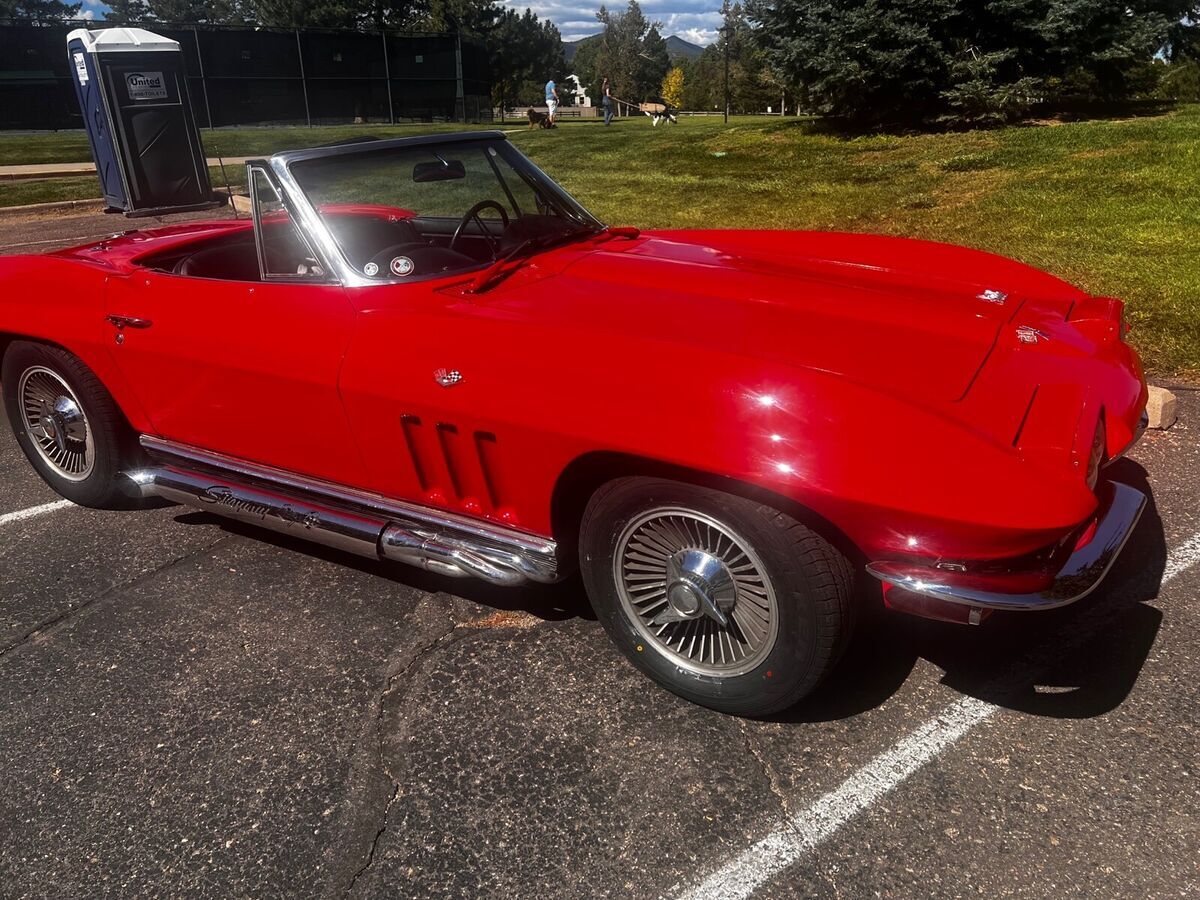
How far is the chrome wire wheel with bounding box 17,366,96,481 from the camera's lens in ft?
12.4

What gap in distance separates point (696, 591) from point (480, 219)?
180cm

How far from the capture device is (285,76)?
2497 cm

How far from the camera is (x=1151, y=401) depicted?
425cm

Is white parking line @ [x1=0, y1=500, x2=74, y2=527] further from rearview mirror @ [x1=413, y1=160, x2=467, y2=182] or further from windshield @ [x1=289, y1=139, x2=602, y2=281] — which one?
rearview mirror @ [x1=413, y1=160, x2=467, y2=182]

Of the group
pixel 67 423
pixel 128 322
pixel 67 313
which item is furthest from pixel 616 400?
pixel 67 423

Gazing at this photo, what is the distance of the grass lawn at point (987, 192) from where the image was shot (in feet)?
21.9

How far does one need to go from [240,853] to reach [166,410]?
187 cm

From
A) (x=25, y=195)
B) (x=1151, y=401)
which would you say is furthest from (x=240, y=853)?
(x=25, y=195)

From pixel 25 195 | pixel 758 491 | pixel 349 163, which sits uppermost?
pixel 349 163

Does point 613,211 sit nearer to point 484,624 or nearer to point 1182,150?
point 1182,150

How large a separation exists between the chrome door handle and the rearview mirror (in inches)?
45.5

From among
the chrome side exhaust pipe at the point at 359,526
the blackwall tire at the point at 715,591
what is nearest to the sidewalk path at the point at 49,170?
the chrome side exhaust pipe at the point at 359,526

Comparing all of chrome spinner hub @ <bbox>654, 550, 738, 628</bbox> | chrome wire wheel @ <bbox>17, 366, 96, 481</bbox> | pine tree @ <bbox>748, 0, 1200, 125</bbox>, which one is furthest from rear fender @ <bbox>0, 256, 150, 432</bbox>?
pine tree @ <bbox>748, 0, 1200, 125</bbox>

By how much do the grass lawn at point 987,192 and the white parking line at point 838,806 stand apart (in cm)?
357
